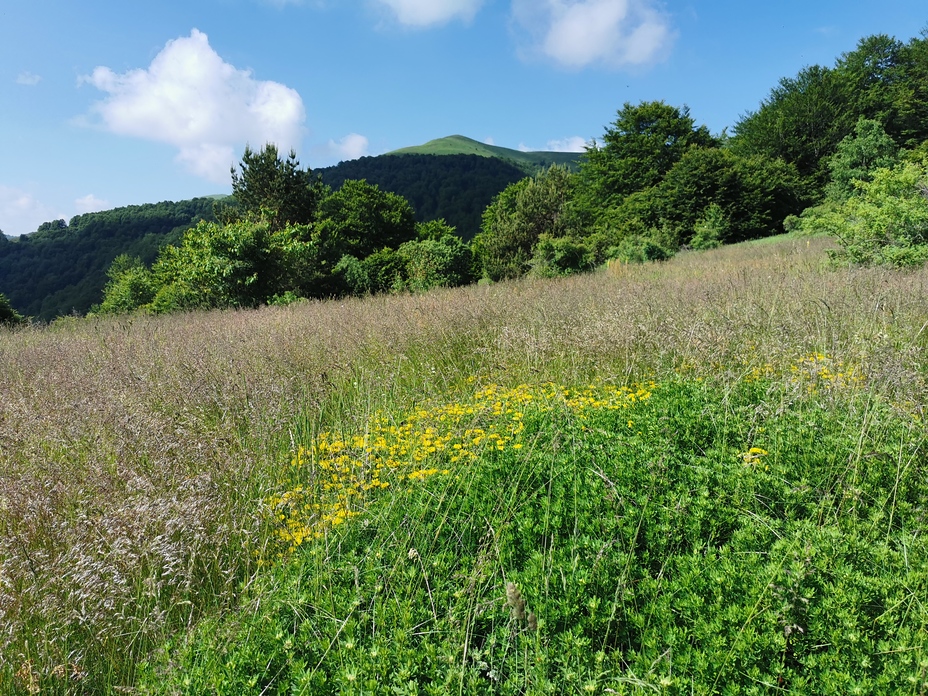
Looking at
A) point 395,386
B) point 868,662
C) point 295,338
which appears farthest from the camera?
point 295,338

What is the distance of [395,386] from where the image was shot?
13.6 ft

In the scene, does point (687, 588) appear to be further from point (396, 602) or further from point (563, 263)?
point (563, 263)

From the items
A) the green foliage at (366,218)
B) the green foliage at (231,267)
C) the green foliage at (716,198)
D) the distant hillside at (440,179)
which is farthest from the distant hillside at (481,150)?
the green foliage at (231,267)

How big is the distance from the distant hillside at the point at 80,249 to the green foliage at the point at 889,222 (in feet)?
204

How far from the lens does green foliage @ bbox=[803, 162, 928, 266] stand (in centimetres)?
697

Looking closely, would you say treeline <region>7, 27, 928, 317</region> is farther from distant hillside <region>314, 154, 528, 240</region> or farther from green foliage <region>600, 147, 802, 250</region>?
distant hillside <region>314, 154, 528, 240</region>

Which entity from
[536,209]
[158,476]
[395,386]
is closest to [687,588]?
[158,476]

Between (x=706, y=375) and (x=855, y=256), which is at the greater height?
(x=855, y=256)

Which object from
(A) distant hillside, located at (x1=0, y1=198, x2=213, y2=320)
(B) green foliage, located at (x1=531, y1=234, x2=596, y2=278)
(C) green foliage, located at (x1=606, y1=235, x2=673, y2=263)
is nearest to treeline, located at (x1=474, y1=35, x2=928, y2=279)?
(C) green foliage, located at (x1=606, y1=235, x2=673, y2=263)

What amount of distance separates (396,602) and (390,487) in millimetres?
891

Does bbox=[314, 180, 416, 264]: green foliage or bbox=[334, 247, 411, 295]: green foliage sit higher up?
bbox=[314, 180, 416, 264]: green foliage

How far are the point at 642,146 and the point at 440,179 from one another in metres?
55.6

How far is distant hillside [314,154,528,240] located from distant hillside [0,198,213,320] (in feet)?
82.6

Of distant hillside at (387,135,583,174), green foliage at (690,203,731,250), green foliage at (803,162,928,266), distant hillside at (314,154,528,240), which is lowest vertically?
green foliage at (803,162,928,266)
